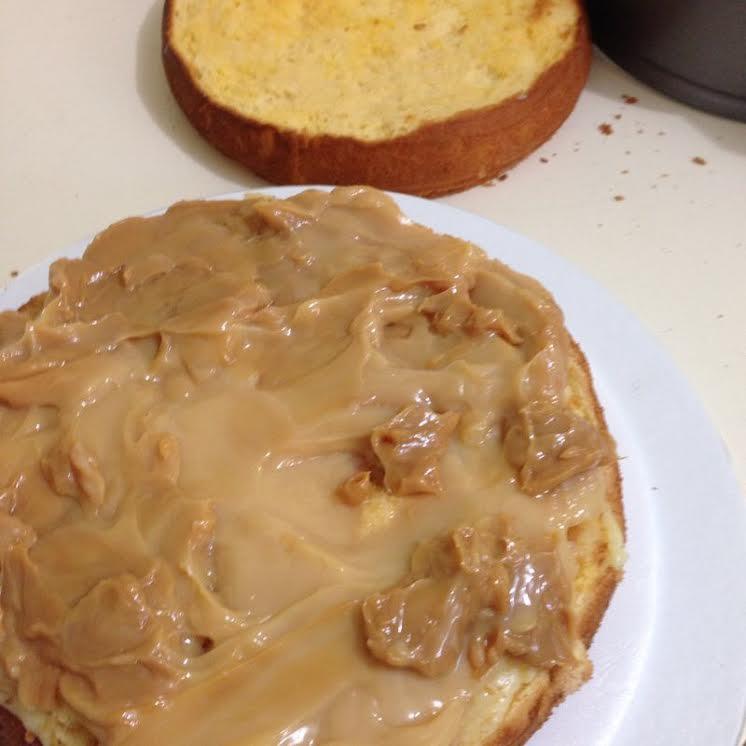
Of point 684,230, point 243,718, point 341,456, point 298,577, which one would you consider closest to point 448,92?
point 684,230

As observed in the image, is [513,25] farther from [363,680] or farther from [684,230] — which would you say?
[363,680]

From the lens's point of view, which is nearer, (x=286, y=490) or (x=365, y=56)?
(x=286, y=490)

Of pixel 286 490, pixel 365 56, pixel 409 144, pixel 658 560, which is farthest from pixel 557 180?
pixel 286 490

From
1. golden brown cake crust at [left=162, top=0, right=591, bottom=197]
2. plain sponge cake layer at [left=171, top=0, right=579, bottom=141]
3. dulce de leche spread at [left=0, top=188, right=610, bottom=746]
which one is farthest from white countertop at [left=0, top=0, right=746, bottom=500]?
dulce de leche spread at [left=0, top=188, right=610, bottom=746]

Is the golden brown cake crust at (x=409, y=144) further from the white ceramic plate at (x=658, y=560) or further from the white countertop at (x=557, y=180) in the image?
the white ceramic plate at (x=658, y=560)

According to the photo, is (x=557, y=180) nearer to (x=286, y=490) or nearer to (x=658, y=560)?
(x=658, y=560)
